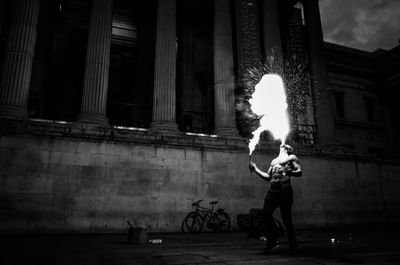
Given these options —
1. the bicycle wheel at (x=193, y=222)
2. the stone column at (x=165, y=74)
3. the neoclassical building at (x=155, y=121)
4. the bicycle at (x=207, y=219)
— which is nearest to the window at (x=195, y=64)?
the neoclassical building at (x=155, y=121)

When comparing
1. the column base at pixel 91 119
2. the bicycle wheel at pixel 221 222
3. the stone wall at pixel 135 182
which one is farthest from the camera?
the column base at pixel 91 119

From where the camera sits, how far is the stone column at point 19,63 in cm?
1208

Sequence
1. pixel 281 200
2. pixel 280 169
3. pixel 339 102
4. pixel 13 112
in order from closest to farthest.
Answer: pixel 281 200, pixel 280 169, pixel 13 112, pixel 339 102

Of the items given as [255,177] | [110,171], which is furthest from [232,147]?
[110,171]

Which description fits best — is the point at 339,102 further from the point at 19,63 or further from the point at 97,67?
the point at 19,63

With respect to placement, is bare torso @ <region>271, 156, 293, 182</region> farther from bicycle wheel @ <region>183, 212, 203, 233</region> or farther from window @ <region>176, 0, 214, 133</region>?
window @ <region>176, 0, 214, 133</region>

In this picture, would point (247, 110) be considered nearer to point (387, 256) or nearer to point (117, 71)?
point (117, 71)

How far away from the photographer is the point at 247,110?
17.4 meters

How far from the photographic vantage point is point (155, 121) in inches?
553

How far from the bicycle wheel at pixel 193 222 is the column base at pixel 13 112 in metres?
8.00

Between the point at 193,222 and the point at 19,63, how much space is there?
33.2ft

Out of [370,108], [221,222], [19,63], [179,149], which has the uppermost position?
[370,108]

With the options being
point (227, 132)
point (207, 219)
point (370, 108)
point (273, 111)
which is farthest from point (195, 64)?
point (370, 108)

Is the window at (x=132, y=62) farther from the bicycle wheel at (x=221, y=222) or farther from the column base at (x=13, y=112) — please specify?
the bicycle wheel at (x=221, y=222)
